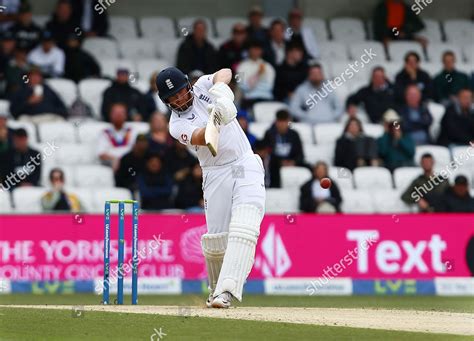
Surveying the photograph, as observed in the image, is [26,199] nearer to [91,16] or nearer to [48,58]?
[48,58]

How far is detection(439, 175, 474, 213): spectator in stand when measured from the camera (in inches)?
654

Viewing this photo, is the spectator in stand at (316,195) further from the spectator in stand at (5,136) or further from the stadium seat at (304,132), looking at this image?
the spectator in stand at (5,136)

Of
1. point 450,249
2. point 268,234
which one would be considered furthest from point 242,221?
point 450,249

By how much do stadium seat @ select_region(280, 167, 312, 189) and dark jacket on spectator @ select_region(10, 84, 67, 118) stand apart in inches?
120

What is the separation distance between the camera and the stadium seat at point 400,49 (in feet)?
65.7

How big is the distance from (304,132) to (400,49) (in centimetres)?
318

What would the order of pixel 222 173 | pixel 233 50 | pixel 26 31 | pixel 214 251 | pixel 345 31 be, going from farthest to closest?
1. pixel 345 31
2. pixel 233 50
3. pixel 26 31
4. pixel 214 251
5. pixel 222 173

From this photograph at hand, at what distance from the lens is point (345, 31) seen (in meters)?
20.3

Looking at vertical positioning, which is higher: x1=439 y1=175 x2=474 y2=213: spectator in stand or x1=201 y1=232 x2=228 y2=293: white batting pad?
x1=439 y1=175 x2=474 y2=213: spectator in stand

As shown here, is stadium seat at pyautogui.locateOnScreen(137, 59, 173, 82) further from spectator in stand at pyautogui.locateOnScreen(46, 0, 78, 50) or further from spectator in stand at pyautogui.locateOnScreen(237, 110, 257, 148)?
spectator in stand at pyautogui.locateOnScreen(237, 110, 257, 148)

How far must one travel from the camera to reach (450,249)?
52.1 feet

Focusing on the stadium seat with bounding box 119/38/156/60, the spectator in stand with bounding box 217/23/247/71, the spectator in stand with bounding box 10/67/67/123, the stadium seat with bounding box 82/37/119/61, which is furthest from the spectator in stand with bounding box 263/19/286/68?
the spectator in stand with bounding box 10/67/67/123

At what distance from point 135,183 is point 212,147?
6.49m

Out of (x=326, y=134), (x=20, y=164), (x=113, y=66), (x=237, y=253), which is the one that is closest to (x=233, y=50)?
(x=113, y=66)
